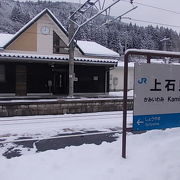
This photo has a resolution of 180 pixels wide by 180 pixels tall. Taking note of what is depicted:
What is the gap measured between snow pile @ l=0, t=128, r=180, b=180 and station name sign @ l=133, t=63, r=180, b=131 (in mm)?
495

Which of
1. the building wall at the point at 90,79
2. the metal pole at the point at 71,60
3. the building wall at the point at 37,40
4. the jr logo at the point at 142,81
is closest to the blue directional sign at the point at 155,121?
the jr logo at the point at 142,81

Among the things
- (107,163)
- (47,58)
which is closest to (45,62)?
(47,58)

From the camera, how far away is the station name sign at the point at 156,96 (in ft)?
17.8

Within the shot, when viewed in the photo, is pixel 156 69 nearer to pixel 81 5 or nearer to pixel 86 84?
pixel 81 5

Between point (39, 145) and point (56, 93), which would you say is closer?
point (39, 145)

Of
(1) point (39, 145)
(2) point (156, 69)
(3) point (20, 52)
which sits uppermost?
(3) point (20, 52)

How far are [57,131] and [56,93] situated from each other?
537 inches

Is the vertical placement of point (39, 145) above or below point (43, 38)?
below

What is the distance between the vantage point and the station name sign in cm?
543

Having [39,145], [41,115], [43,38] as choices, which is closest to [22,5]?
[43,38]

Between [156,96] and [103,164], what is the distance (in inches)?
63.7

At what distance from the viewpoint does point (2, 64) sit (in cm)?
2103

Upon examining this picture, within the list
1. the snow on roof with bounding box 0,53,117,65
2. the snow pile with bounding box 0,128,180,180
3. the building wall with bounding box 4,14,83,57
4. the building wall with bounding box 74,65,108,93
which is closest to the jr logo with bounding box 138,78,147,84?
the snow pile with bounding box 0,128,180,180

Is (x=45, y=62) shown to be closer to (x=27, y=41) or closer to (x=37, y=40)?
(x=37, y=40)
